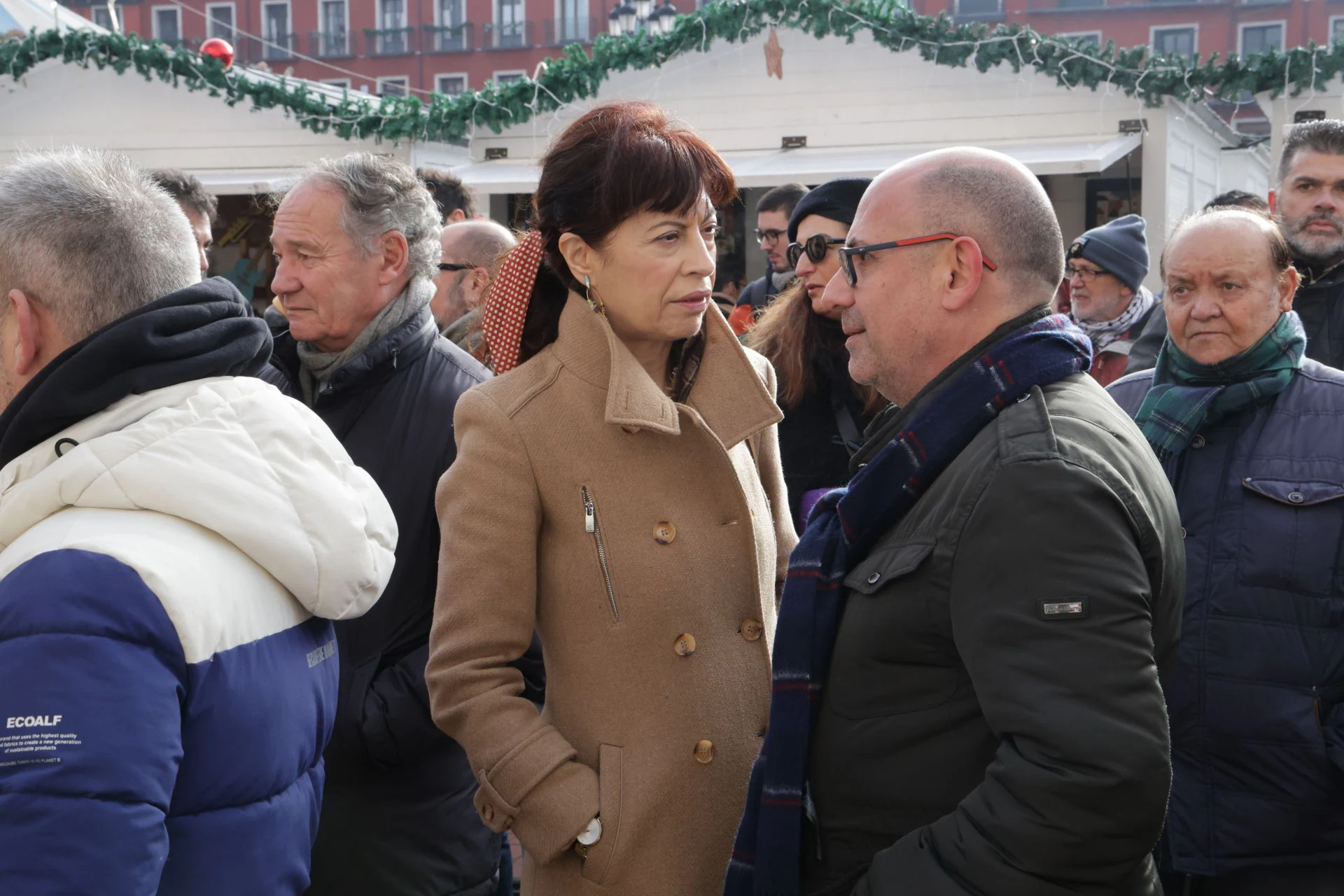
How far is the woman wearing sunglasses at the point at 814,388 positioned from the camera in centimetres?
372

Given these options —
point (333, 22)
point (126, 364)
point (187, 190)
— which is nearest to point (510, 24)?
A: point (333, 22)

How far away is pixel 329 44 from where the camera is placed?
58.7 m

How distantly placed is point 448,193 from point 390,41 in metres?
56.3

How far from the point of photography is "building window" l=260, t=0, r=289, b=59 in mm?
58469

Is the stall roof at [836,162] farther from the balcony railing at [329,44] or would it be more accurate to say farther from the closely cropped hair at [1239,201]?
the balcony railing at [329,44]

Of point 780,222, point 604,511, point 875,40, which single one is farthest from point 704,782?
point 875,40

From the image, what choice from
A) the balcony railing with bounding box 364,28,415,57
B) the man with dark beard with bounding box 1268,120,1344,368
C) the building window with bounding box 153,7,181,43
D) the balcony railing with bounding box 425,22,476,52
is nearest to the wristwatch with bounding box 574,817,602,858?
the man with dark beard with bounding box 1268,120,1344,368

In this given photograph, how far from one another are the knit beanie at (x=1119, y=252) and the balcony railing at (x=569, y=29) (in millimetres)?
55336

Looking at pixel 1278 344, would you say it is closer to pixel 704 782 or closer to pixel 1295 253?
pixel 1295 253

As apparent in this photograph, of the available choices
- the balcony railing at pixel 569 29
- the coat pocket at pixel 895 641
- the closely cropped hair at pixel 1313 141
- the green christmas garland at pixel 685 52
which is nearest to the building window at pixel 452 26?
the balcony railing at pixel 569 29

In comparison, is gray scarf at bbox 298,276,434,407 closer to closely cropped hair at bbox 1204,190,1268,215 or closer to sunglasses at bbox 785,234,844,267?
sunglasses at bbox 785,234,844,267

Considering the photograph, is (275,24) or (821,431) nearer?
(821,431)

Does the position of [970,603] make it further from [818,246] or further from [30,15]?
[30,15]

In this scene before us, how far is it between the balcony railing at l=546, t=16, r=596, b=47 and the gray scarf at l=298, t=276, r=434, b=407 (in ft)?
187
